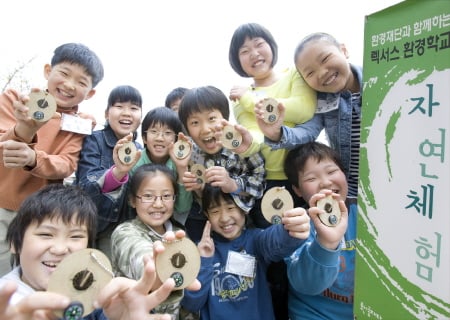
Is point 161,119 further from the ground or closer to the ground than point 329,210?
further from the ground

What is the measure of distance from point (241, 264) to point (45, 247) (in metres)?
0.96

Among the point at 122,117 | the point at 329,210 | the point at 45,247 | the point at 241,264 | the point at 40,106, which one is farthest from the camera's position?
the point at 122,117

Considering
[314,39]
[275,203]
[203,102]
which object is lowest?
[275,203]

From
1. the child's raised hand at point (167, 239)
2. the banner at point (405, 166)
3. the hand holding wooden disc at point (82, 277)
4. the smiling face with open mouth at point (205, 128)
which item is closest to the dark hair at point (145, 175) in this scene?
the smiling face with open mouth at point (205, 128)

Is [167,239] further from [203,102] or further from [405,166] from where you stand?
[203,102]

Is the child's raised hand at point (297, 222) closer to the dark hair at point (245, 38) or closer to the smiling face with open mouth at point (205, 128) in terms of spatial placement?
the smiling face with open mouth at point (205, 128)

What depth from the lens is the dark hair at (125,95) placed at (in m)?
2.30

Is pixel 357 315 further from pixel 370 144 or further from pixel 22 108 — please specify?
pixel 22 108

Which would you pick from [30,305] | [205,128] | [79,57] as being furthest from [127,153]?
[30,305]

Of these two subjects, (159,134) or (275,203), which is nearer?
(275,203)

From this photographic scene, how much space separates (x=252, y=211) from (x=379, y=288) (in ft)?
3.36

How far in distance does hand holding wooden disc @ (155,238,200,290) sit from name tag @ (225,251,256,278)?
0.67m

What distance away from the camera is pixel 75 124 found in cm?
209

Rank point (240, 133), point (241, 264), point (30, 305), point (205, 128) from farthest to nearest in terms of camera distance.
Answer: point (205, 128) < point (240, 133) < point (241, 264) < point (30, 305)
